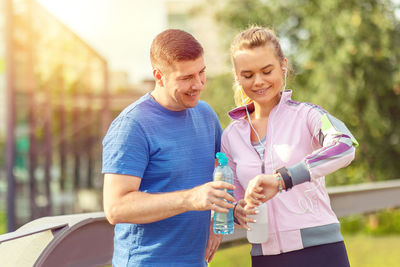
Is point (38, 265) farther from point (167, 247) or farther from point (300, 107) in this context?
point (300, 107)

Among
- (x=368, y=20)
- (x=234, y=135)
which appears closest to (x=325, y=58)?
(x=368, y=20)

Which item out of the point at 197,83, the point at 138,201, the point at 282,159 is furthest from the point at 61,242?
the point at 282,159

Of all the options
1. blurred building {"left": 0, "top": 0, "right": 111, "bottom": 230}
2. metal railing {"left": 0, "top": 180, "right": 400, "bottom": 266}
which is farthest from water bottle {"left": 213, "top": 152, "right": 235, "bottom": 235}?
blurred building {"left": 0, "top": 0, "right": 111, "bottom": 230}

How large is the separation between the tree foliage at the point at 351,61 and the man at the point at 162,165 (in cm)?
1011

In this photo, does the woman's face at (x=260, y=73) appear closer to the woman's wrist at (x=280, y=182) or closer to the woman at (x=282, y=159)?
the woman at (x=282, y=159)

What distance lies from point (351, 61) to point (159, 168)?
11638mm

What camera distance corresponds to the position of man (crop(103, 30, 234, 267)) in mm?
2426

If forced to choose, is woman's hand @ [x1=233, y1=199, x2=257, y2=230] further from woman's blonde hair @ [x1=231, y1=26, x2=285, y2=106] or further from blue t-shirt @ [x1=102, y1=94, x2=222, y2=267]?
woman's blonde hair @ [x1=231, y1=26, x2=285, y2=106]

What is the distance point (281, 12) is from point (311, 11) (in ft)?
2.89

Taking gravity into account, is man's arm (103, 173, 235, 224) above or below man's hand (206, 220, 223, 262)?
above

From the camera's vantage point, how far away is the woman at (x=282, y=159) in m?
2.37

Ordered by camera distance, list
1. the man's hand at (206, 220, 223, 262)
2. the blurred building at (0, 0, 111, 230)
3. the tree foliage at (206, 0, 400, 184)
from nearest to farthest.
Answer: the man's hand at (206, 220, 223, 262) → the blurred building at (0, 0, 111, 230) → the tree foliage at (206, 0, 400, 184)

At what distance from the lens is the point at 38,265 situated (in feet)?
8.29

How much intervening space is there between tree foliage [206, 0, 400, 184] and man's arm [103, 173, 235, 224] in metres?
10.5
